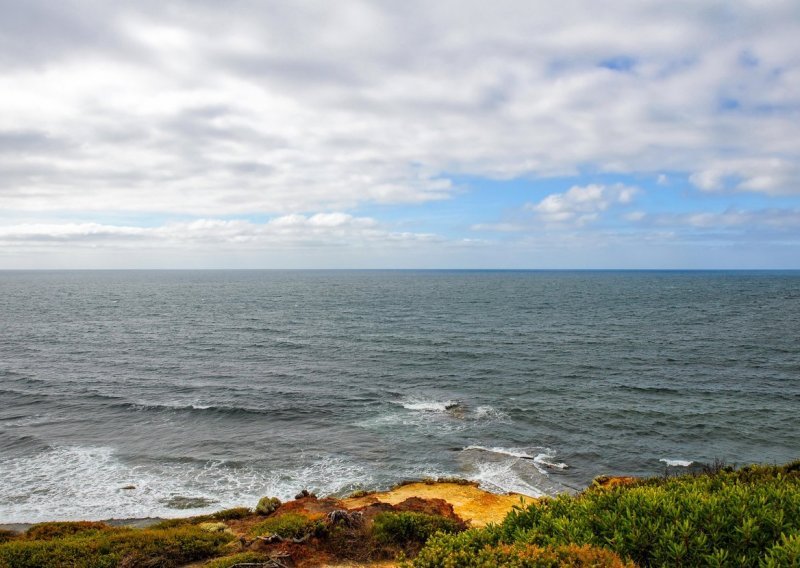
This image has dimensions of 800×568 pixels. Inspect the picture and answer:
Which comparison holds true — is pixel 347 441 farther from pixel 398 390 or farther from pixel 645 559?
pixel 645 559

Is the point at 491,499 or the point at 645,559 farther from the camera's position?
the point at 491,499

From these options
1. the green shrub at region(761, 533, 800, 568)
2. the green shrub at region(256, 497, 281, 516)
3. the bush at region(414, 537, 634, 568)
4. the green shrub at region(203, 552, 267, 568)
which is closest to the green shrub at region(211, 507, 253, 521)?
the green shrub at region(256, 497, 281, 516)

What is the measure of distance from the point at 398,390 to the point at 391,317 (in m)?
54.0

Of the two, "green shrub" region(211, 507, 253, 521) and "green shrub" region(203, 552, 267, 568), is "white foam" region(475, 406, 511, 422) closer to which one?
"green shrub" region(211, 507, 253, 521)

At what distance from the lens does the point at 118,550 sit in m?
16.2

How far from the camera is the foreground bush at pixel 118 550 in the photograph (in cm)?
1532

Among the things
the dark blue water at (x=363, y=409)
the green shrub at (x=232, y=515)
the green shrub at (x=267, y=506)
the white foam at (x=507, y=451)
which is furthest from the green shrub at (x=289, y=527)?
the white foam at (x=507, y=451)

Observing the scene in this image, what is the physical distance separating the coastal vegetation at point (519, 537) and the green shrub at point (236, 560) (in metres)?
0.05

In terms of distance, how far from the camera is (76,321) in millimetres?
94188

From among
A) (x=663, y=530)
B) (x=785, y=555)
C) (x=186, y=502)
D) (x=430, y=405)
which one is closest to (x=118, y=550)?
(x=186, y=502)

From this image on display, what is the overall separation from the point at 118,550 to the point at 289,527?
5390 millimetres

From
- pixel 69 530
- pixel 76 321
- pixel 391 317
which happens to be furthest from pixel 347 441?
pixel 76 321

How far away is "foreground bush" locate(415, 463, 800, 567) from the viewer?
9.04 meters

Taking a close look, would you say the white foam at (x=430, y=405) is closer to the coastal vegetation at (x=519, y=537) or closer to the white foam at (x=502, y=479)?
the white foam at (x=502, y=479)
